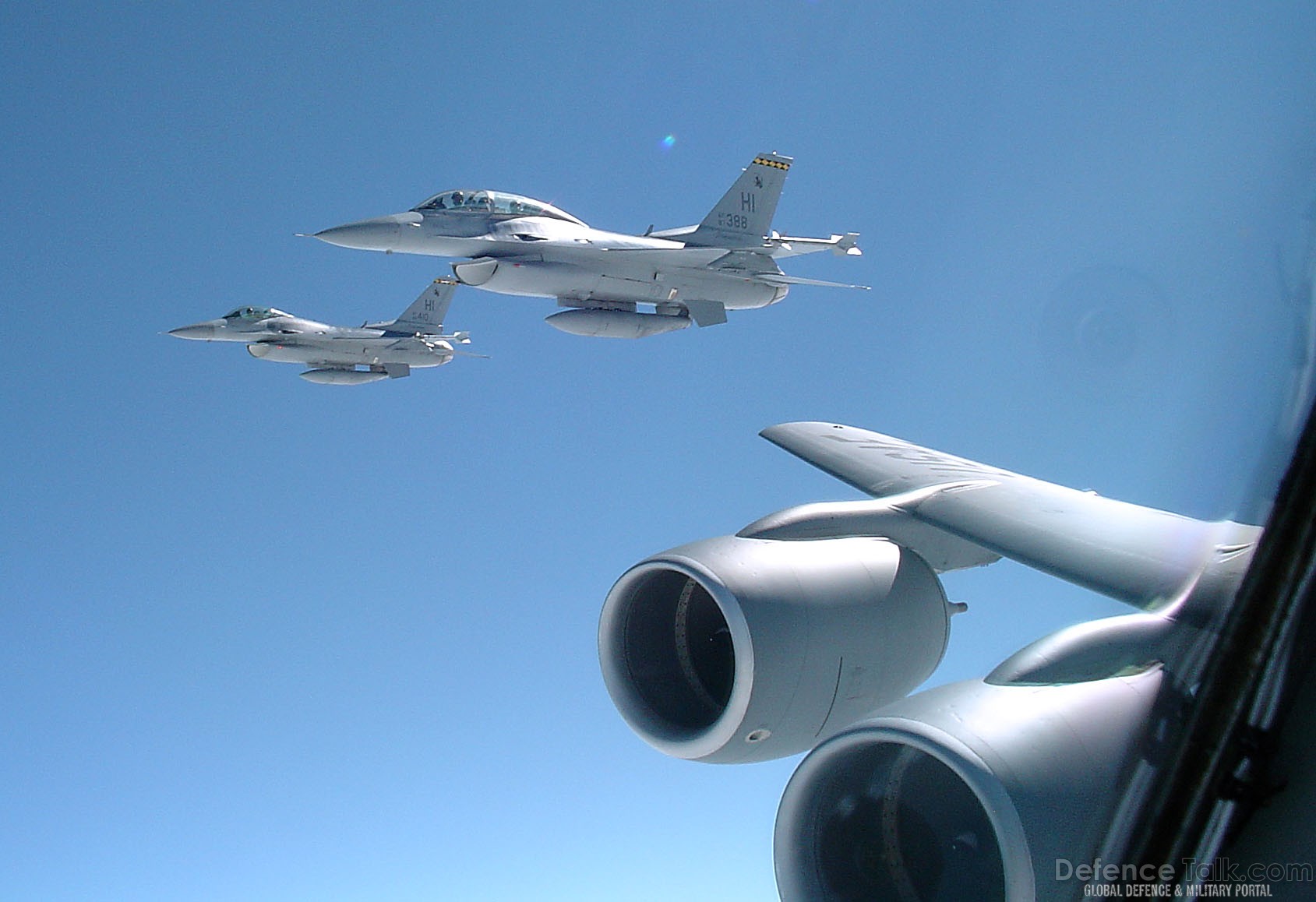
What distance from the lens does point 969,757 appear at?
215 centimetres

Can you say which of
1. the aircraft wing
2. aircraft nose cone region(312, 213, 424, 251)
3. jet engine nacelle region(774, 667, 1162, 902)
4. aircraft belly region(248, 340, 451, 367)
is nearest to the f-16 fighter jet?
aircraft nose cone region(312, 213, 424, 251)

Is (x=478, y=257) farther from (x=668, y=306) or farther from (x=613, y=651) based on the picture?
→ (x=613, y=651)

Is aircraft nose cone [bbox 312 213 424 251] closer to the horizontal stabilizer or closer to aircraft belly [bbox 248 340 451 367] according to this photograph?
the horizontal stabilizer

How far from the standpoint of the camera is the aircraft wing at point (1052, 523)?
2604 millimetres

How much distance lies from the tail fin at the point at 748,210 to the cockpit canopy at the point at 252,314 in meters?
14.6

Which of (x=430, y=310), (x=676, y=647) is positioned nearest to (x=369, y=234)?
(x=430, y=310)

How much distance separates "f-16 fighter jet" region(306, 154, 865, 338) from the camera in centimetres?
2133

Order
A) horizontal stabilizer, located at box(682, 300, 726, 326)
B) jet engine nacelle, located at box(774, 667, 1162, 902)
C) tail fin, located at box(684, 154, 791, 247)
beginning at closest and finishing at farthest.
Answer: jet engine nacelle, located at box(774, 667, 1162, 902), horizontal stabilizer, located at box(682, 300, 726, 326), tail fin, located at box(684, 154, 791, 247)

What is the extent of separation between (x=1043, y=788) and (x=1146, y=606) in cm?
77

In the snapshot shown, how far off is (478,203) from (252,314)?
39.5 ft

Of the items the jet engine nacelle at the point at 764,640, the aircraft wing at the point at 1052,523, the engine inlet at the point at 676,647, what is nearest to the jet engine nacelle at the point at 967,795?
the aircraft wing at the point at 1052,523

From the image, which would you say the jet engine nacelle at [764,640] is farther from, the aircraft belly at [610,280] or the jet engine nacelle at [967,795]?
the aircraft belly at [610,280]

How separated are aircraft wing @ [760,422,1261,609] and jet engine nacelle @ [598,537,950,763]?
1.28 ft

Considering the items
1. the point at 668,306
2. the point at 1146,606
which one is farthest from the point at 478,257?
the point at 1146,606
